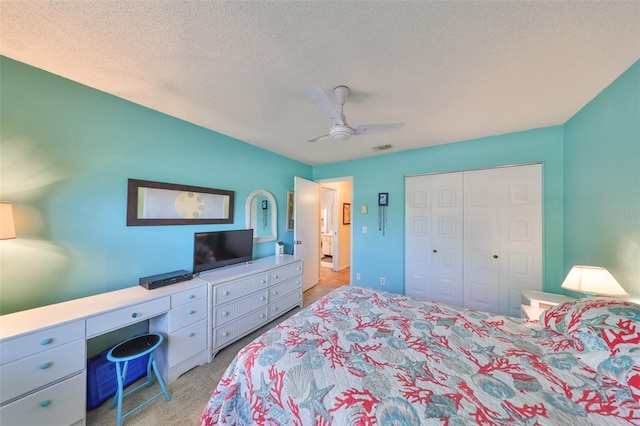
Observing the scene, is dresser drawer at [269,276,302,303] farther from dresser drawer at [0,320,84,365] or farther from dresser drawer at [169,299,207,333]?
dresser drawer at [0,320,84,365]

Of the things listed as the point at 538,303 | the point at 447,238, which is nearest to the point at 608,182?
the point at 538,303

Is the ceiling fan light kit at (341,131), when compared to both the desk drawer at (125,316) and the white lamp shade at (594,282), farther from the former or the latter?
the white lamp shade at (594,282)

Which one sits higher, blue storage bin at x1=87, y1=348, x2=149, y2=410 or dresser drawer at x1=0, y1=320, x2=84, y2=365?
dresser drawer at x1=0, y1=320, x2=84, y2=365

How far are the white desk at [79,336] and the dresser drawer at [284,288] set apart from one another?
38 cm

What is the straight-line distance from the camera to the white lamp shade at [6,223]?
1193 millimetres

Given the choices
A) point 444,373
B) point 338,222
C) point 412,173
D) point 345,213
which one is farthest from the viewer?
point 345,213

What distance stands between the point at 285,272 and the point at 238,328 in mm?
856

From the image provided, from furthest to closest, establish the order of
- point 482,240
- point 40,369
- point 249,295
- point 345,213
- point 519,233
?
point 345,213
point 482,240
point 519,233
point 249,295
point 40,369

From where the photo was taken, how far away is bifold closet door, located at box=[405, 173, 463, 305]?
2928 mm

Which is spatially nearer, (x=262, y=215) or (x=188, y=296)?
(x=188, y=296)

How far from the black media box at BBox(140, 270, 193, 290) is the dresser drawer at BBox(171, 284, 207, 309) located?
198 millimetres

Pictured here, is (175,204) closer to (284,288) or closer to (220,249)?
(220,249)

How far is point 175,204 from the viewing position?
2232 mm

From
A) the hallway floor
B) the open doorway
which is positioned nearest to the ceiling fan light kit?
the hallway floor
